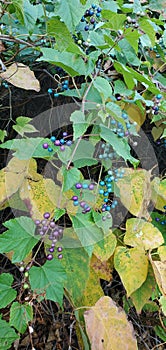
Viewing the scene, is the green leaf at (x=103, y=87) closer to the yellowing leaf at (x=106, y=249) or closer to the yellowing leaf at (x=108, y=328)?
the yellowing leaf at (x=106, y=249)

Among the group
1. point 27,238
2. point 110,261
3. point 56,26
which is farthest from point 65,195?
point 56,26

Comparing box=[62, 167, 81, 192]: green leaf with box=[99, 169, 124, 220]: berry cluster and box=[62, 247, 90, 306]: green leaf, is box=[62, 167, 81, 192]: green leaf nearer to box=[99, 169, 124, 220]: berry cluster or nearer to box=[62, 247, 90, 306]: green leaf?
box=[99, 169, 124, 220]: berry cluster

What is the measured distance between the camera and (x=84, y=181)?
0.85m

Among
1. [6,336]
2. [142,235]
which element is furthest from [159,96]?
[6,336]

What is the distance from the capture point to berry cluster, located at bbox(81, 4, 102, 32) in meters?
0.91

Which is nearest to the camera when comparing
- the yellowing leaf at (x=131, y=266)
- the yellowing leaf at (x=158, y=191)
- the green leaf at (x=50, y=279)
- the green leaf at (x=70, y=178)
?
the green leaf at (x=70, y=178)

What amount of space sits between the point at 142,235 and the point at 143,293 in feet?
0.47

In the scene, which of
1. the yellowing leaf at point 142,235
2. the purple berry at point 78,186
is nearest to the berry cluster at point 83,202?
the purple berry at point 78,186

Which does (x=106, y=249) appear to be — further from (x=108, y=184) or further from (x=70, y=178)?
(x=70, y=178)

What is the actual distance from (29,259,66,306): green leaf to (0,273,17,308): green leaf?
0.08 m

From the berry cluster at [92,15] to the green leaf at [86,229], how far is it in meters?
0.44

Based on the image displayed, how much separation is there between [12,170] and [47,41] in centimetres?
32

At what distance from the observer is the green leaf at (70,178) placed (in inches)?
28.6

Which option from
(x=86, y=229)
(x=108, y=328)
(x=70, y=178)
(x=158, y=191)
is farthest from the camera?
(x=158, y=191)
